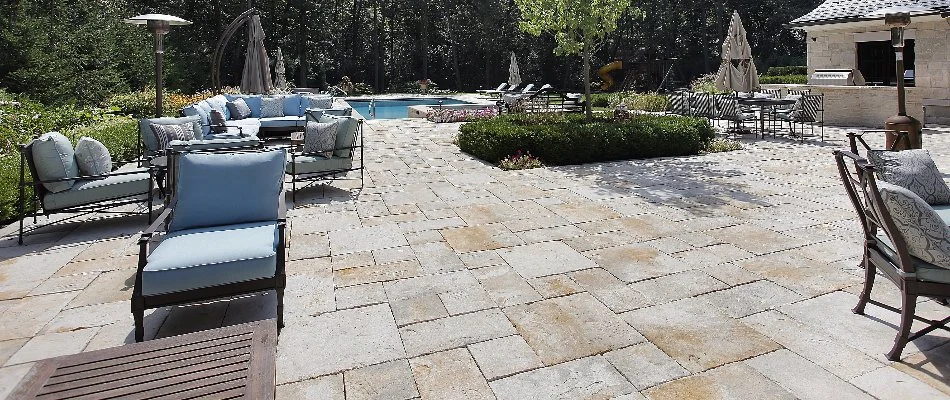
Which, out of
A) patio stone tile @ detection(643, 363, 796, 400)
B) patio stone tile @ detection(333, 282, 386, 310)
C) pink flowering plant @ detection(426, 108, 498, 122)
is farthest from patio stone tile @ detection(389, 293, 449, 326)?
pink flowering plant @ detection(426, 108, 498, 122)

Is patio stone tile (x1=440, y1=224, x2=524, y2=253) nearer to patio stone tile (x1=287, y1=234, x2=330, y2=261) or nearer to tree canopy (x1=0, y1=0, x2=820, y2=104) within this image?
patio stone tile (x1=287, y1=234, x2=330, y2=261)

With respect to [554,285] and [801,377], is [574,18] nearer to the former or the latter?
[554,285]

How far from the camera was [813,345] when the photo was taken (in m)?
2.71

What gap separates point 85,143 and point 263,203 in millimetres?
2585

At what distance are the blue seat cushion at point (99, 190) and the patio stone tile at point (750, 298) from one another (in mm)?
4740

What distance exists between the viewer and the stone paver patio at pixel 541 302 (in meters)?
2.49

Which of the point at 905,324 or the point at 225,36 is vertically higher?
the point at 225,36

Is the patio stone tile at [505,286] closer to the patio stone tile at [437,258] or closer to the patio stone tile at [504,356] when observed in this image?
the patio stone tile at [437,258]

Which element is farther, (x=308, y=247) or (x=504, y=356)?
(x=308, y=247)

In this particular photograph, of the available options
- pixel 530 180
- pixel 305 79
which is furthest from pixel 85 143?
pixel 305 79

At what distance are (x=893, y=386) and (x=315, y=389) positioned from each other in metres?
2.37

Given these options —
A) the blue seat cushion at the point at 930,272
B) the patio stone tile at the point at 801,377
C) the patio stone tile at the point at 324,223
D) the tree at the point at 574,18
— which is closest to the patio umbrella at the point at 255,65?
the tree at the point at 574,18

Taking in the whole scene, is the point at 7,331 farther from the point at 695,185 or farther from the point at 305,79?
the point at 305,79

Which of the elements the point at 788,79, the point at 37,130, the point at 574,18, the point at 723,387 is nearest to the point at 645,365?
the point at 723,387
